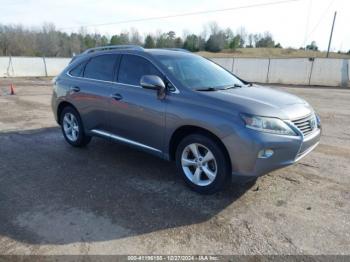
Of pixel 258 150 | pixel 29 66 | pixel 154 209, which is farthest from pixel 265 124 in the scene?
pixel 29 66

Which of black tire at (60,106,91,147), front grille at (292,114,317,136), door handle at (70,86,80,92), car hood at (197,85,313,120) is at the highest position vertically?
car hood at (197,85,313,120)

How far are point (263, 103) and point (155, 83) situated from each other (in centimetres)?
137

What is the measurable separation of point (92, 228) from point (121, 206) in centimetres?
49

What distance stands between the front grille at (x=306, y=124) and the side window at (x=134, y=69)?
1.93 meters

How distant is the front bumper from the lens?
3154 mm

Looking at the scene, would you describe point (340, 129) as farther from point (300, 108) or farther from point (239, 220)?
point (239, 220)

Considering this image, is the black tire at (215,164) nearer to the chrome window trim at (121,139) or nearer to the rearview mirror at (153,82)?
the chrome window trim at (121,139)

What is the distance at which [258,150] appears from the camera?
10.3ft

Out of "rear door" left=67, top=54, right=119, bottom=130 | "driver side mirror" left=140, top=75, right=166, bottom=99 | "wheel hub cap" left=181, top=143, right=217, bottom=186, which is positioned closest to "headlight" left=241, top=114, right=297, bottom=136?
"wheel hub cap" left=181, top=143, right=217, bottom=186

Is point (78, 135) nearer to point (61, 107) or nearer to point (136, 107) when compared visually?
point (61, 107)

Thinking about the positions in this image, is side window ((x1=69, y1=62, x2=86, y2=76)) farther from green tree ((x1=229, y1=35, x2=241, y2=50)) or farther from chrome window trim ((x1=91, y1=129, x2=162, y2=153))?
green tree ((x1=229, y1=35, x2=241, y2=50))

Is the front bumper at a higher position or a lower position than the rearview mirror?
lower

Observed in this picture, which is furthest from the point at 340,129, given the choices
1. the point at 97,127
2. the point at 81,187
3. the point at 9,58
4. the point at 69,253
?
the point at 9,58

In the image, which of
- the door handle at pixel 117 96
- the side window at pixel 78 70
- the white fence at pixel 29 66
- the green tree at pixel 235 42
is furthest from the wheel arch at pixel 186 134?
the green tree at pixel 235 42
